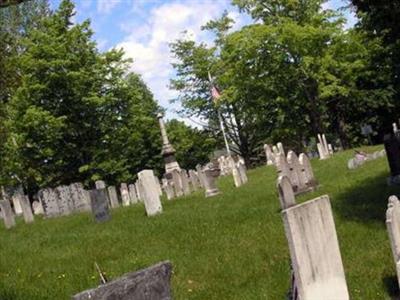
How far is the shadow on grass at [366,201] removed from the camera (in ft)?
35.7

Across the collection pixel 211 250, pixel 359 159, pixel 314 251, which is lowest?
pixel 211 250

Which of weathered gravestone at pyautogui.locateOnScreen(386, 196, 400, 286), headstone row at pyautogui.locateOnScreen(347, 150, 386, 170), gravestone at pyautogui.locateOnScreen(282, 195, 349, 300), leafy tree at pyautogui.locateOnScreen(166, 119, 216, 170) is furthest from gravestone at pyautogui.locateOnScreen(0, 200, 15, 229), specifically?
leafy tree at pyautogui.locateOnScreen(166, 119, 216, 170)

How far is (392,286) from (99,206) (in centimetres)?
1074

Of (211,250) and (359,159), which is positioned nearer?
(211,250)

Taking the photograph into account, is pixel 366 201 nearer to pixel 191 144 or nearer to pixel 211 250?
pixel 211 250

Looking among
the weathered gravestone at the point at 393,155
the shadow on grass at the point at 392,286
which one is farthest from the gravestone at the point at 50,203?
the shadow on grass at the point at 392,286

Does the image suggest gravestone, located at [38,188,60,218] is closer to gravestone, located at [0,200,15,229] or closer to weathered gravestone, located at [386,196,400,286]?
gravestone, located at [0,200,15,229]

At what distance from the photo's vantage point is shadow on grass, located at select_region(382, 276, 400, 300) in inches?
281

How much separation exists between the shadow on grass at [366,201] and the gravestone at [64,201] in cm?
1250

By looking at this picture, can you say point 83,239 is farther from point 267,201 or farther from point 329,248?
point 329,248

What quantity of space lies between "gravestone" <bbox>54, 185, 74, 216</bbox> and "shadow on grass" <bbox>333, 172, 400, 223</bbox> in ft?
41.0

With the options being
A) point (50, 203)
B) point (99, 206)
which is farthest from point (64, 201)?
point (99, 206)

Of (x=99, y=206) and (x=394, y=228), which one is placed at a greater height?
(x=99, y=206)

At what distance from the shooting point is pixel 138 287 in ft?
18.2
